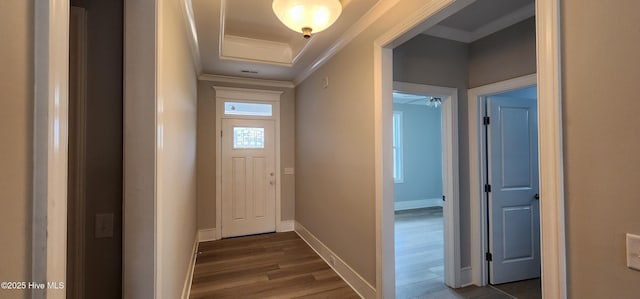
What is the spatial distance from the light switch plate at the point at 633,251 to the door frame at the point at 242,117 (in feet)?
13.1

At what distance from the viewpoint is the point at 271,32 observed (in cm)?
302

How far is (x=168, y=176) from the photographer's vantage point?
1.51m

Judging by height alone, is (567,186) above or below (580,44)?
below

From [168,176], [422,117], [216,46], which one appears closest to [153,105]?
[168,176]

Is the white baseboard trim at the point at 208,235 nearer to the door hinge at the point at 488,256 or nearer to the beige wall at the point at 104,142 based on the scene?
the beige wall at the point at 104,142

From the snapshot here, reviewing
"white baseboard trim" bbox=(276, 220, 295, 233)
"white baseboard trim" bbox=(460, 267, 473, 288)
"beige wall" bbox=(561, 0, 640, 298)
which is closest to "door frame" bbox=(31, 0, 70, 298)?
"beige wall" bbox=(561, 0, 640, 298)

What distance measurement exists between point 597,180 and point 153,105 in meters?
1.91

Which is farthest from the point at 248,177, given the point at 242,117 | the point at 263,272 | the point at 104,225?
the point at 104,225

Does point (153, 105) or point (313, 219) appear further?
point (313, 219)

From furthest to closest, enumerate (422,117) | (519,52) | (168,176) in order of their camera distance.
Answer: (422,117) → (519,52) → (168,176)

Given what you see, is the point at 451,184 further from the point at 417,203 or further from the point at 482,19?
the point at 417,203

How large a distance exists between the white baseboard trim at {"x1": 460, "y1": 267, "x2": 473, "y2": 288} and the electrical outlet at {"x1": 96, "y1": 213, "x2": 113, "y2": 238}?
3056mm

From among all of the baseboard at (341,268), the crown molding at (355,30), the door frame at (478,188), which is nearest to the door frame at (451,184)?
the door frame at (478,188)

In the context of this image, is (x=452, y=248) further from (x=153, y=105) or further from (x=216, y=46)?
(x=216, y=46)
